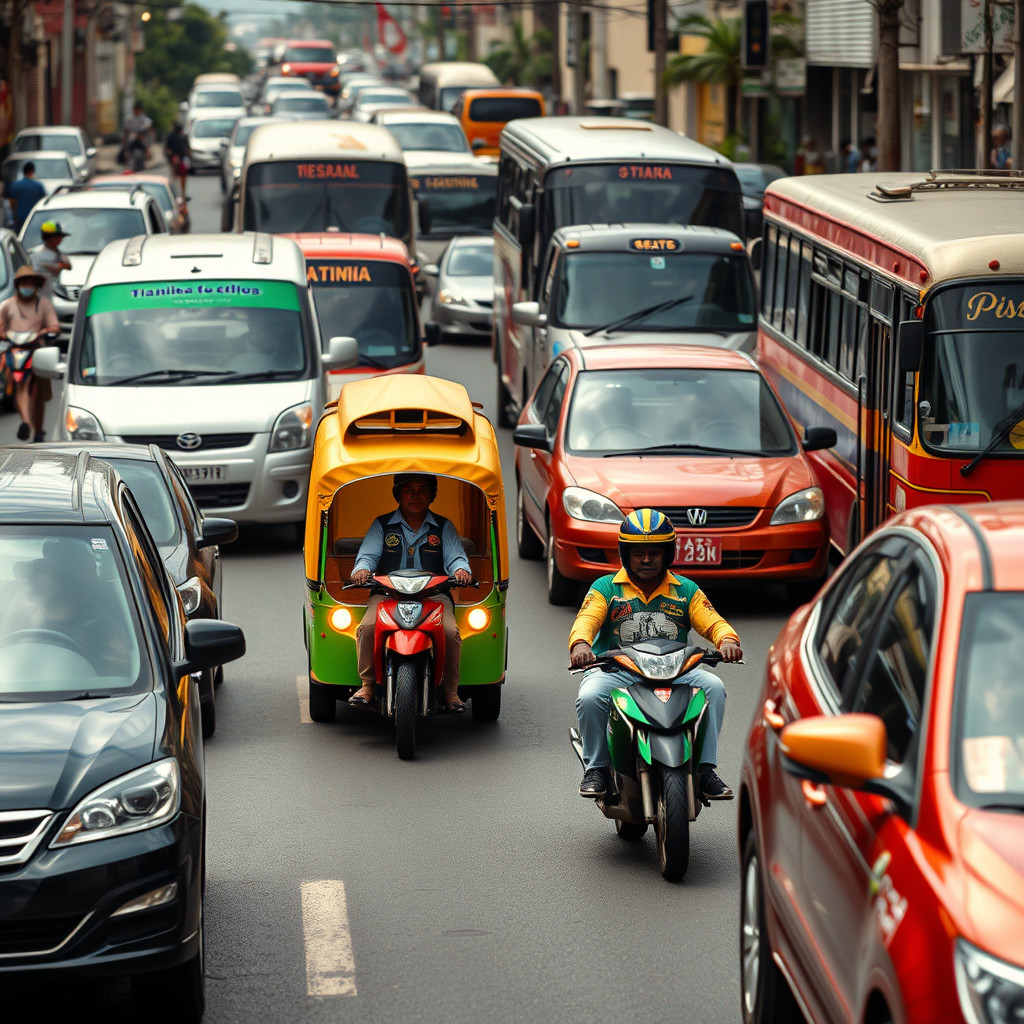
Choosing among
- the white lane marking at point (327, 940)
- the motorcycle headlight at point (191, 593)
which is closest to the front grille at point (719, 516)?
the motorcycle headlight at point (191, 593)

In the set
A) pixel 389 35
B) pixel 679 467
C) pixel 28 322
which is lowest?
pixel 679 467

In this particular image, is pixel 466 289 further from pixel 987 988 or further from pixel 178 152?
pixel 178 152

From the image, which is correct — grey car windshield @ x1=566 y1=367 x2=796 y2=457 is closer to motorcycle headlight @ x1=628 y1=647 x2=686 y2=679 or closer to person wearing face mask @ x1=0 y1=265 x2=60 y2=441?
motorcycle headlight @ x1=628 y1=647 x2=686 y2=679

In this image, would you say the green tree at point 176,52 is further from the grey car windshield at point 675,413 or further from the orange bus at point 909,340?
the grey car windshield at point 675,413

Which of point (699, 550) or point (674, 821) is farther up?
point (674, 821)

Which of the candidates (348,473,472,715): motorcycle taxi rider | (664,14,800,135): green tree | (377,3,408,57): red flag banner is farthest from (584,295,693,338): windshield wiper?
(377,3,408,57): red flag banner

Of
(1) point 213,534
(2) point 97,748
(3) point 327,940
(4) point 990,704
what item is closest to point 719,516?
(1) point 213,534

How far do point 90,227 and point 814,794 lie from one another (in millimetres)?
24379

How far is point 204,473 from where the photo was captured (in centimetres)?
1522

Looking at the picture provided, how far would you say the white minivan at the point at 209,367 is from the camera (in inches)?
600

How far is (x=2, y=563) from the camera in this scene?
656 centimetres

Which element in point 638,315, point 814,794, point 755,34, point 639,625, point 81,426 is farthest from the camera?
point 755,34

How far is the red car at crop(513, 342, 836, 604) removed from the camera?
1298cm

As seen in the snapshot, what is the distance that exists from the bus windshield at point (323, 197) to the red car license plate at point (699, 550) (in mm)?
14743
